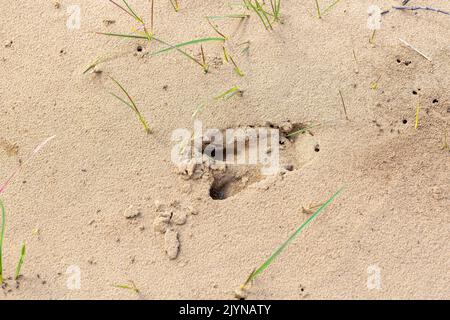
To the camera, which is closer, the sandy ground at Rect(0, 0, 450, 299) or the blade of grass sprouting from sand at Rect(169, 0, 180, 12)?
the sandy ground at Rect(0, 0, 450, 299)

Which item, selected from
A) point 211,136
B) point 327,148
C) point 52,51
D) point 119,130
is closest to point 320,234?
point 327,148

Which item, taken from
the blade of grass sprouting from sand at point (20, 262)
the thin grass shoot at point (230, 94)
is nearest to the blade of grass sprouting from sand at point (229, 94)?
the thin grass shoot at point (230, 94)

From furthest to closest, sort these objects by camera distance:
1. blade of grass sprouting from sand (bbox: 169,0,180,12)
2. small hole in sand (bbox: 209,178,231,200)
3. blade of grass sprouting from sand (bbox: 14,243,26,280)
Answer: blade of grass sprouting from sand (bbox: 169,0,180,12), small hole in sand (bbox: 209,178,231,200), blade of grass sprouting from sand (bbox: 14,243,26,280)

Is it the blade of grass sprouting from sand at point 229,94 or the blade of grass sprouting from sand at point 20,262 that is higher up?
the blade of grass sprouting from sand at point 229,94

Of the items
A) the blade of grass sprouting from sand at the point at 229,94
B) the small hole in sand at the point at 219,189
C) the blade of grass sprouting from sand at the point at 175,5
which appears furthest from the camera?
the blade of grass sprouting from sand at the point at 175,5

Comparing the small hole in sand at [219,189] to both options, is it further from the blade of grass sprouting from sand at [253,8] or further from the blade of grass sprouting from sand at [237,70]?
the blade of grass sprouting from sand at [253,8]

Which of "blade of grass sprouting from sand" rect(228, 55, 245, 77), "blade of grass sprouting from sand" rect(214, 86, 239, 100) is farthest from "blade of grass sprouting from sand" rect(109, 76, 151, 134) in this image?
"blade of grass sprouting from sand" rect(228, 55, 245, 77)

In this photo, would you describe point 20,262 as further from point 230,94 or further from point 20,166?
point 230,94

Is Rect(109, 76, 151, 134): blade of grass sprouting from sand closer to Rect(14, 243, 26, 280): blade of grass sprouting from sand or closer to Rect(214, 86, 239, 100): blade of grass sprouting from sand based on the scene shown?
Rect(214, 86, 239, 100): blade of grass sprouting from sand
